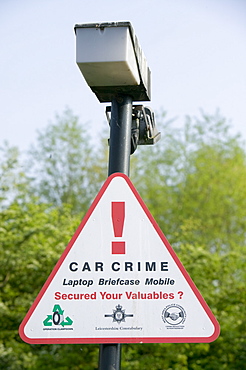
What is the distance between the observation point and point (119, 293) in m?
2.37

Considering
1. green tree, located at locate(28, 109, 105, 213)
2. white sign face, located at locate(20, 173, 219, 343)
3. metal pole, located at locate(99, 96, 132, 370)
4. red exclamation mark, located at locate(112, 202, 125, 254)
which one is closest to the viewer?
white sign face, located at locate(20, 173, 219, 343)

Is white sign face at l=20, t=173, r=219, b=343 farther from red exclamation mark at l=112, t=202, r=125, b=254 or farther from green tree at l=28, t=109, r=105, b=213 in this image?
green tree at l=28, t=109, r=105, b=213

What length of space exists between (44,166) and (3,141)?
32.1 ft

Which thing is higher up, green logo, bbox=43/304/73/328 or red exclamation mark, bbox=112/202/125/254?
red exclamation mark, bbox=112/202/125/254

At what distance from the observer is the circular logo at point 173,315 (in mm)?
2326

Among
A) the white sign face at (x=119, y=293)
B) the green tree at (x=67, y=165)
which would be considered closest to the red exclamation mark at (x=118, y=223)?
the white sign face at (x=119, y=293)

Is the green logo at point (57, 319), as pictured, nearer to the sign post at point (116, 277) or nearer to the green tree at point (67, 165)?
the sign post at point (116, 277)

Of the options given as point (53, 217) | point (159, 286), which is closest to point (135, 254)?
point (159, 286)

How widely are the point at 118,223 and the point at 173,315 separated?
0.48 metres

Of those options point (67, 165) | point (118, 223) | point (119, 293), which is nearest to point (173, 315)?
point (119, 293)

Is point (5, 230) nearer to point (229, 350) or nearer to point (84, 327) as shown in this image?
point (229, 350)

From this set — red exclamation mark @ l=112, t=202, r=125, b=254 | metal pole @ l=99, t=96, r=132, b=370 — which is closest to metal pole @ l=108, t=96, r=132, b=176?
metal pole @ l=99, t=96, r=132, b=370

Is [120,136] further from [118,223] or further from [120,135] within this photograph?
[118,223]

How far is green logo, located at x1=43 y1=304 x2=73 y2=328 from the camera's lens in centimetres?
235
